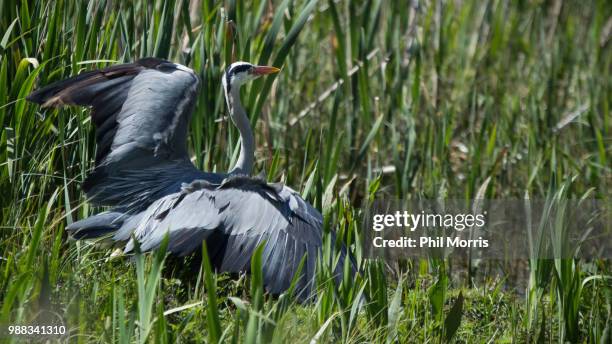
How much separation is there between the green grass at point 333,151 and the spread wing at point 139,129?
0.36ft

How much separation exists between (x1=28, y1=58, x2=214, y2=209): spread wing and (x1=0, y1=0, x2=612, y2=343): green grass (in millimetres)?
109

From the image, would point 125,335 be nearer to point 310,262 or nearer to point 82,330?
point 82,330

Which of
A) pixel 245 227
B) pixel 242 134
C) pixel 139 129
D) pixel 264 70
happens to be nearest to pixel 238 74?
pixel 264 70

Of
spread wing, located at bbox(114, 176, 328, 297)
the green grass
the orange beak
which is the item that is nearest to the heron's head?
the orange beak

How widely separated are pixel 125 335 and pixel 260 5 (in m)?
2.41

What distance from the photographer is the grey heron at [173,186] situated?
3.56 metres

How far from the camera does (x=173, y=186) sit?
394 cm

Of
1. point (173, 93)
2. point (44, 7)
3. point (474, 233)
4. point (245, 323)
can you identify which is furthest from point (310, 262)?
point (44, 7)

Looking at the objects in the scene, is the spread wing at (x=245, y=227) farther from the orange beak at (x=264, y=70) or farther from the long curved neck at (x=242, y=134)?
the orange beak at (x=264, y=70)

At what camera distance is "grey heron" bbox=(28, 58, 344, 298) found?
3562mm

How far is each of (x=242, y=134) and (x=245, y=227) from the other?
0.74 meters

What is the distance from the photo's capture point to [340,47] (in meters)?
4.81

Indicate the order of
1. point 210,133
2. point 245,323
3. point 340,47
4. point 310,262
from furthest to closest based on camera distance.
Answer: point 340,47, point 210,133, point 310,262, point 245,323

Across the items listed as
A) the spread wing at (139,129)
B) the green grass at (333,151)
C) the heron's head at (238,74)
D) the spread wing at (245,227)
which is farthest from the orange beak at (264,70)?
the spread wing at (245,227)
